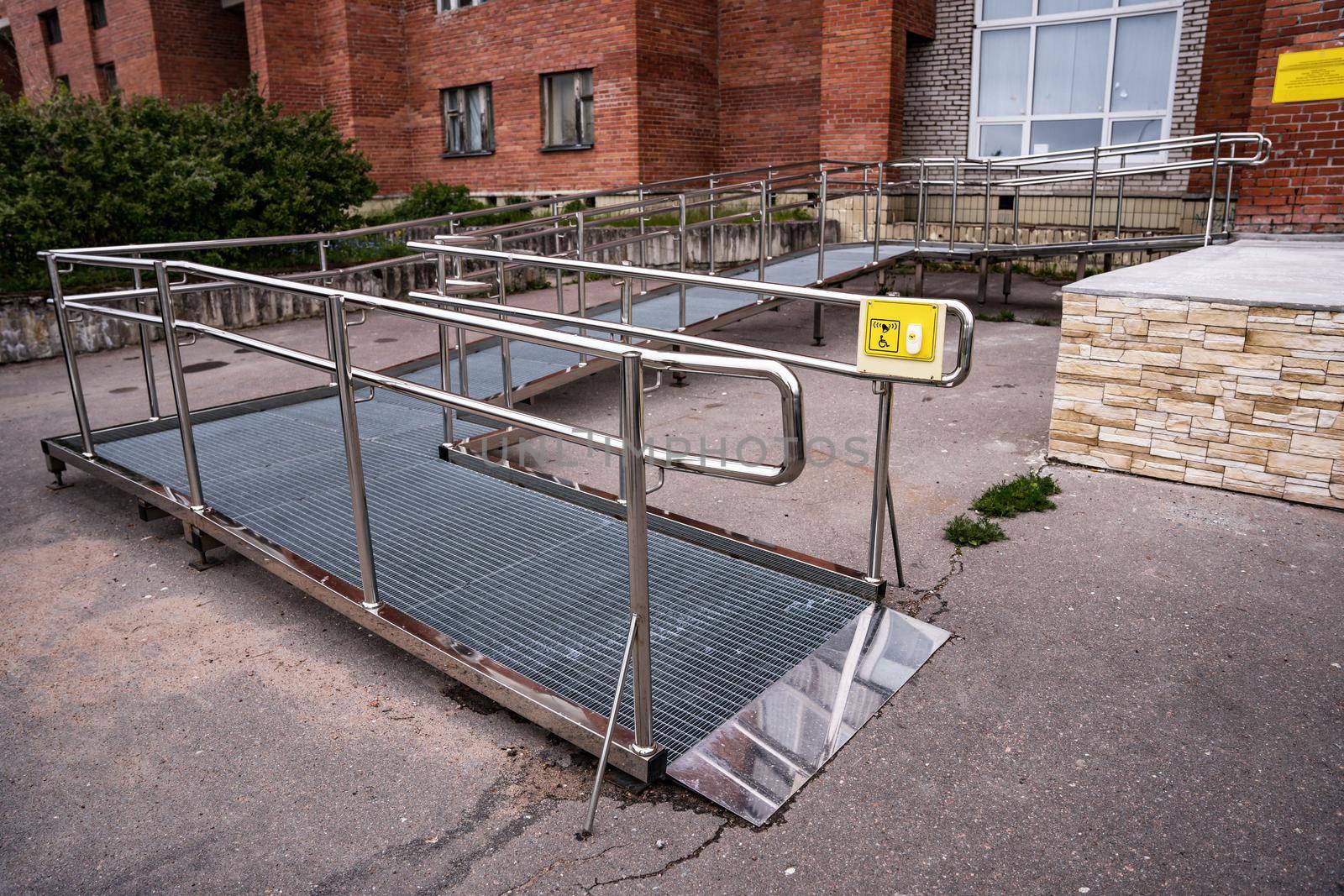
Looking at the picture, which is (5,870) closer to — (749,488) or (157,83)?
(749,488)

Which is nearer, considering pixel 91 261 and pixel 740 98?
pixel 91 261

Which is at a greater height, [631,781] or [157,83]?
[157,83]

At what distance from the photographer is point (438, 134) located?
1961 cm

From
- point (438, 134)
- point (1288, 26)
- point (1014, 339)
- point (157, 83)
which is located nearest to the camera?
point (1288, 26)

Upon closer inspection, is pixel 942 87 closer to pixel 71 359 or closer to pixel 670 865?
pixel 71 359

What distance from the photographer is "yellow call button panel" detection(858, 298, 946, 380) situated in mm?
3018

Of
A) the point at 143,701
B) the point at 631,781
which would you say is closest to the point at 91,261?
the point at 143,701

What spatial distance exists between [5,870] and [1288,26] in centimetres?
1086

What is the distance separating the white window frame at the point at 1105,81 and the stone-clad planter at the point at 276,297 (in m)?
3.02

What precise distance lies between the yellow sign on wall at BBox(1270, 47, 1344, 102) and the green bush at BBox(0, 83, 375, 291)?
10998mm

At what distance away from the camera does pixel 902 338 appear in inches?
121

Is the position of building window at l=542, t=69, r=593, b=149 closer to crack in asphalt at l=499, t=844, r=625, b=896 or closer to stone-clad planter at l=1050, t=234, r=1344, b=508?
stone-clad planter at l=1050, t=234, r=1344, b=508

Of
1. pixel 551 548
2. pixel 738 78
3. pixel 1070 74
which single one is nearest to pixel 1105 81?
pixel 1070 74

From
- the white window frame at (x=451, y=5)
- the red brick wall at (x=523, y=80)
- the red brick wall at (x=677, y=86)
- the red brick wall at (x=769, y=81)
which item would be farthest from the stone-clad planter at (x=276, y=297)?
the white window frame at (x=451, y=5)
